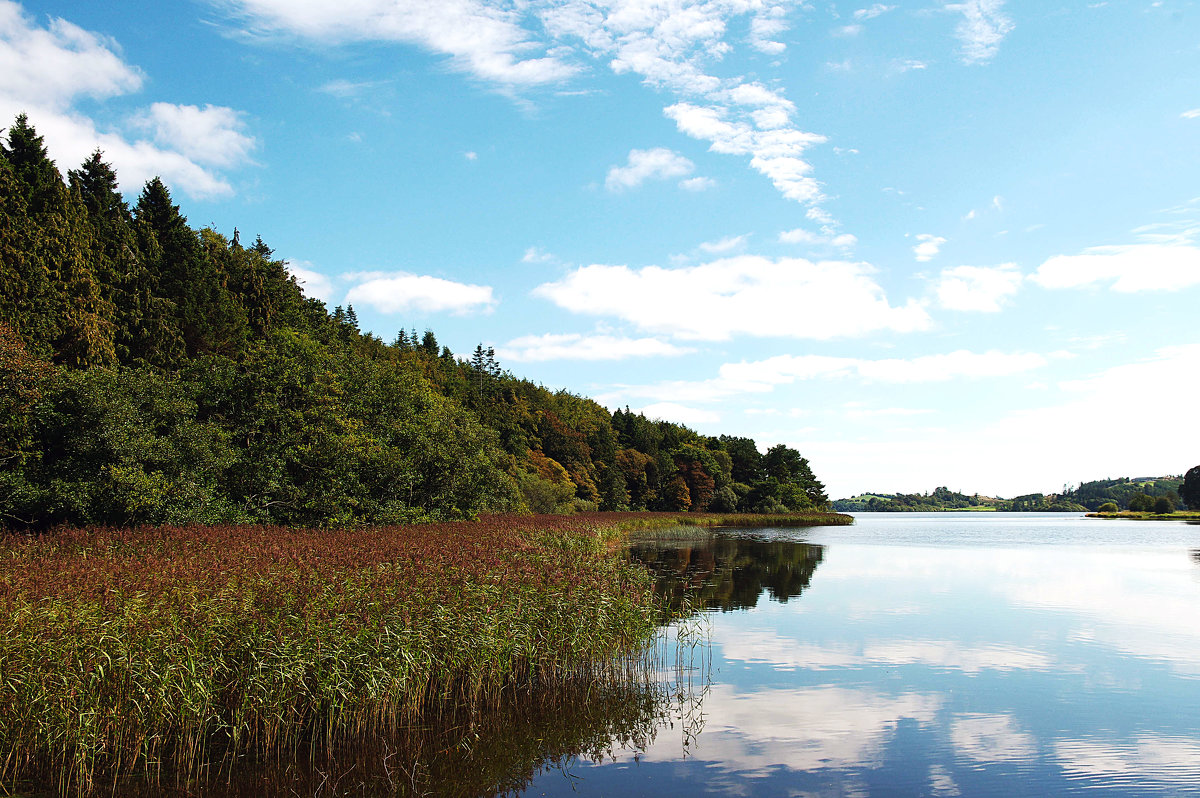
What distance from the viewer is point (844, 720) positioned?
10.8 metres

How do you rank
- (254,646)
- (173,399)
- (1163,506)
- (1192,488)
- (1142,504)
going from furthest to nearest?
(1142,504) → (1192,488) → (1163,506) → (173,399) → (254,646)

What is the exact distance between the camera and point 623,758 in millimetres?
9102

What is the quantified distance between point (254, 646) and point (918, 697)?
10.6 meters

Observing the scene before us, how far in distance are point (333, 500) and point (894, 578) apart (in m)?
22.6

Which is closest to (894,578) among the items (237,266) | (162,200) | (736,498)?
(162,200)

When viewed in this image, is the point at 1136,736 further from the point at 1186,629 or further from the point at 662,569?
the point at 662,569

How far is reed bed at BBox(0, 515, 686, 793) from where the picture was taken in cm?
748

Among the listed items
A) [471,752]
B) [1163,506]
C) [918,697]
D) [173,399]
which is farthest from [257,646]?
[1163,506]

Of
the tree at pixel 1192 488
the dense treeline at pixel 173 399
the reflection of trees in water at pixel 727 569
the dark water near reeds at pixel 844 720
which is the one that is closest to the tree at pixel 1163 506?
the tree at pixel 1192 488

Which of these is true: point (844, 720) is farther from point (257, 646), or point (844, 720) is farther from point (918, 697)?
point (257, 646)

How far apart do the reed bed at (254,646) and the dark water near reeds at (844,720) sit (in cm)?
59

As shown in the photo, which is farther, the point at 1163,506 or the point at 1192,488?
the point at 1192,488

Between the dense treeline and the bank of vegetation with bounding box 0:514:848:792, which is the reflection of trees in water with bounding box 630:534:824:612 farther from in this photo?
the dense treeline

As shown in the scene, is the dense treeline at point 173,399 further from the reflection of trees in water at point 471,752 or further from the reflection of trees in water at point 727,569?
the reflection of trees in water at point 471,752
